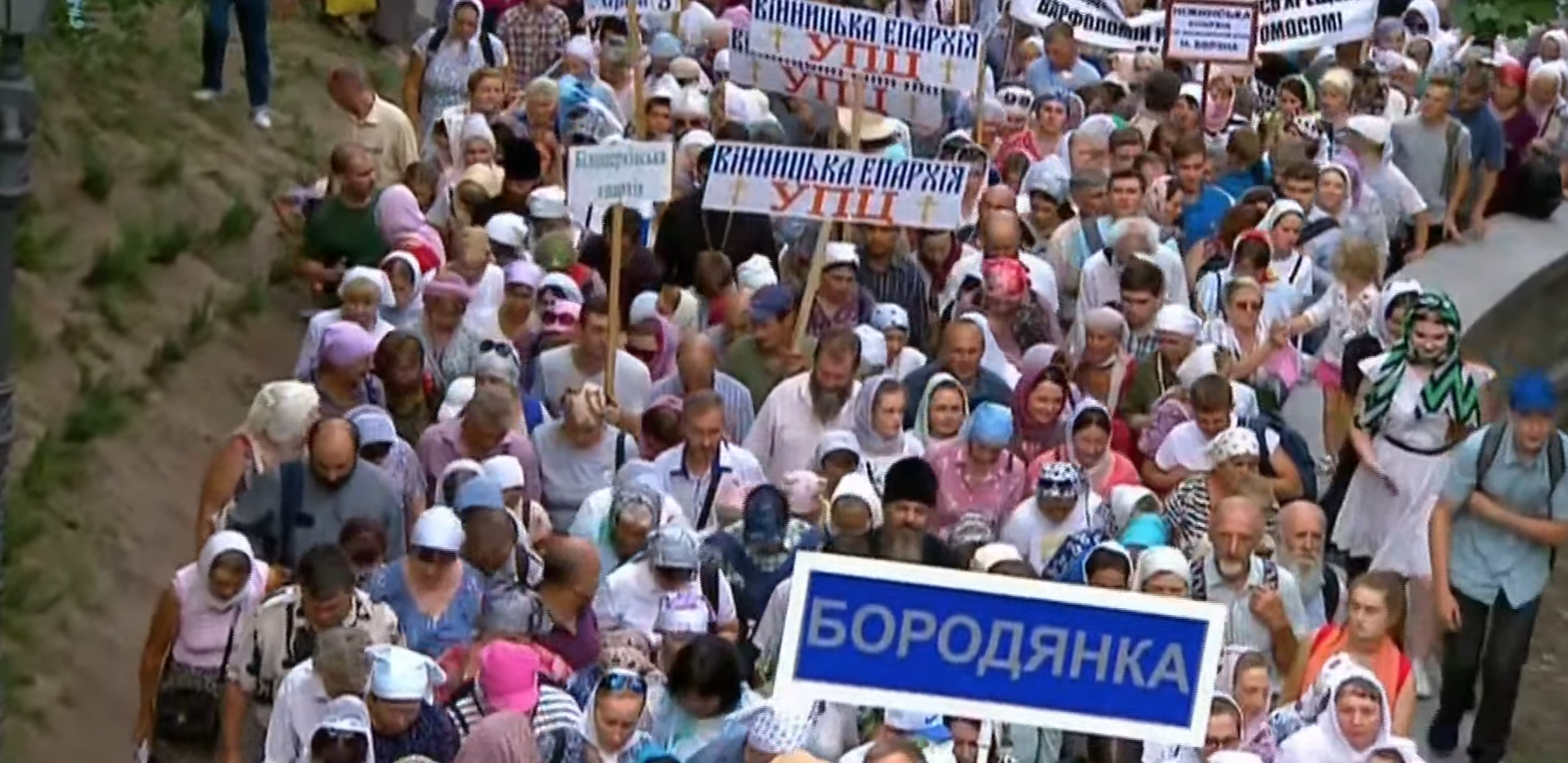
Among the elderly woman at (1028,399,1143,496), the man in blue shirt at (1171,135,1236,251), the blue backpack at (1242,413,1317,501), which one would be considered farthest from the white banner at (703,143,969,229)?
the man in blue shirt at (1171,135,1236,251)

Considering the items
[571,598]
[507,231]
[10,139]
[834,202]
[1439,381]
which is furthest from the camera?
[507,231]

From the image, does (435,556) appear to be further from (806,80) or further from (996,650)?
(806,80)

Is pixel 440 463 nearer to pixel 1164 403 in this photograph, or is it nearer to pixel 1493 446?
pixel 1164 403

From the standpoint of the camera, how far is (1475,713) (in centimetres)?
1210

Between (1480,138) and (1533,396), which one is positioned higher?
(1533,396)

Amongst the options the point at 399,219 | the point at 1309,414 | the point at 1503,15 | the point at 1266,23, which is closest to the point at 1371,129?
the point at 1266,23

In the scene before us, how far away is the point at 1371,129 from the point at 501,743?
29.9 ft

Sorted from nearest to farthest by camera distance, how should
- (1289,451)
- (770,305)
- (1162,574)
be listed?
(1162,574)
(1289,451)
(770,305)

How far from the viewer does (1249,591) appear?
→ 10609 mm

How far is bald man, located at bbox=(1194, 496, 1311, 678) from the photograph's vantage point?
10.6 metres

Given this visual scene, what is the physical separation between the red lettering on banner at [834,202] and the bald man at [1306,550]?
237cm

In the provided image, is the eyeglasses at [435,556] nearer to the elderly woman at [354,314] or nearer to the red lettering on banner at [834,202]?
the elderly woman at [354,314]

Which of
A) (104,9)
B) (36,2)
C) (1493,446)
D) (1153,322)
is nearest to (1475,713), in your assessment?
(1493,446)

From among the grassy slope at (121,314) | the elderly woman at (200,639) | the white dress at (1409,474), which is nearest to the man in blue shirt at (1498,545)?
the white dress at (1409,474)
